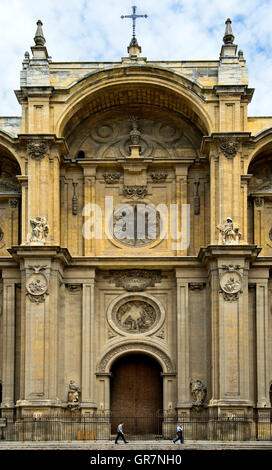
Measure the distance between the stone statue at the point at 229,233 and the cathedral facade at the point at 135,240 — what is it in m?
0.05

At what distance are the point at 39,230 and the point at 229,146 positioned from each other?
24.8 feet

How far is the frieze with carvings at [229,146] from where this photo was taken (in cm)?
3597

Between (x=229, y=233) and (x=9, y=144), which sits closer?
(x=229, y=233)

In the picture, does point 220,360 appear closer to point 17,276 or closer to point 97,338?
point 97,338

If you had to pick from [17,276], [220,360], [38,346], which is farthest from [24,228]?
[220,360]

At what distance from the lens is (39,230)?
115ft

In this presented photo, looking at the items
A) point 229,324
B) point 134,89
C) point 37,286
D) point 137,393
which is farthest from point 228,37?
point 137,393

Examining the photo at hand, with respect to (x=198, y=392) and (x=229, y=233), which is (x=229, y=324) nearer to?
(x=198, y=392)

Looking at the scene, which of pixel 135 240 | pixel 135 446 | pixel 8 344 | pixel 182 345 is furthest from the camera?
pixel 135 240

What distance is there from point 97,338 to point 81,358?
1141 millimetres

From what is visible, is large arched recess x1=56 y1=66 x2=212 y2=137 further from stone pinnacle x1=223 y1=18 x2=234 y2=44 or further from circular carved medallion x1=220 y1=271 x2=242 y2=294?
circular carved medallion x1=220 y1=271 x2=242 y2=294

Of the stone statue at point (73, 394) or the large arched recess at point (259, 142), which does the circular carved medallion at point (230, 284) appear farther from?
the stone statue at point (73, 394)

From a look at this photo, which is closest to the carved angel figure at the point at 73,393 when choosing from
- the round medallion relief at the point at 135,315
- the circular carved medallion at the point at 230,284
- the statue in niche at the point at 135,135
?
the round medallion relief at the point at 135,315

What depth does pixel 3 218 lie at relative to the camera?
125 feet
